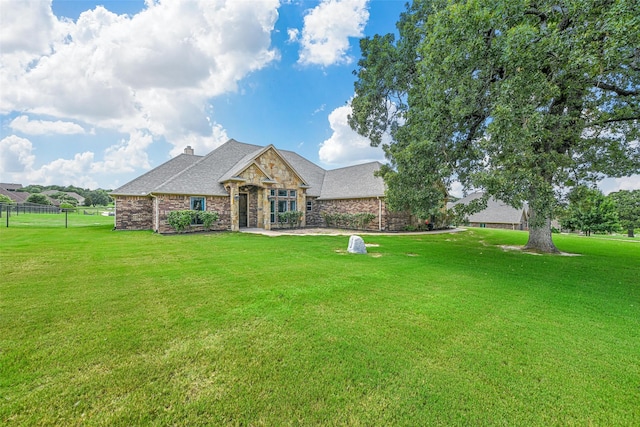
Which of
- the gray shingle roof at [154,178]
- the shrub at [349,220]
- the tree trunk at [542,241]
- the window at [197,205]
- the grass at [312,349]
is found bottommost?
the grass at [312,349]

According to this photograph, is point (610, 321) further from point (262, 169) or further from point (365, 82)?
point (262, 169)

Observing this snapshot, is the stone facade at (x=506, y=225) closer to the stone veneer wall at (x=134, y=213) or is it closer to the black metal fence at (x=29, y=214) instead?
the stone veneer wall at (x=134, y=213)

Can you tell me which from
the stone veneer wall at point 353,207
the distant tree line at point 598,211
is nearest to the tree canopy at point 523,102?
the distant tree line at point 598,211

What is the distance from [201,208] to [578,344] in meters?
18.2

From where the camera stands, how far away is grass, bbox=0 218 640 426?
237 centimetres

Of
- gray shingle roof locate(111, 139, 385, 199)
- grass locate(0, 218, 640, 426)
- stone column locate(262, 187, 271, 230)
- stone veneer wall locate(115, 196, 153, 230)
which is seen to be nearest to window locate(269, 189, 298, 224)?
stone column locate(262, 187, 271, 230)

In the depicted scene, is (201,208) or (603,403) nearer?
(603,403)

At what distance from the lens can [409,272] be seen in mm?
7383

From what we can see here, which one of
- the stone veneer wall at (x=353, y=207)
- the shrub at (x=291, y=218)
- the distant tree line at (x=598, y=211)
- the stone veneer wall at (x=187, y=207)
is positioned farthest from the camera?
the shrub at (x=291, y=218)

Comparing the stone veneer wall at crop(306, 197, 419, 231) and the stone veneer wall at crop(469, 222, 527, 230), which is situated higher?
the stone veneer wall at crop(306, 197, 419, 231)

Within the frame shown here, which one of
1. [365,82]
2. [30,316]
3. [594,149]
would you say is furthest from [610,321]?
[365,82]

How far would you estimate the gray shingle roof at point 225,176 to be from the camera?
698 inches

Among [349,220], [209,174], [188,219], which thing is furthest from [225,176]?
[349,220]

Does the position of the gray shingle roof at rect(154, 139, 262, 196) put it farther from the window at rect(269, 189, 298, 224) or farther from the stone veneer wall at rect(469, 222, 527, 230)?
the stone veneer wall at rect(469, 222, 527, 230)
